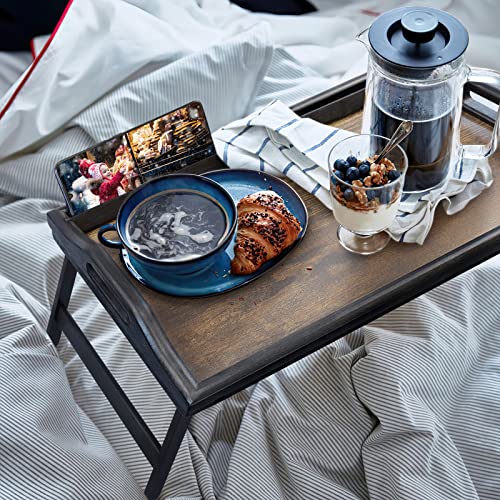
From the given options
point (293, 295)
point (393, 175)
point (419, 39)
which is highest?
point (419, 39)

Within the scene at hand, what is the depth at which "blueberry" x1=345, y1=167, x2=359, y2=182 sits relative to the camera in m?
0.96

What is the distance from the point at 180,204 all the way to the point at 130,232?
80mm

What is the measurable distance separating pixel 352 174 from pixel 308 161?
0.62 feet

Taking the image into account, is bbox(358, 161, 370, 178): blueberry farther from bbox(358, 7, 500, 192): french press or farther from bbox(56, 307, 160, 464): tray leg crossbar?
bbox(56, 307, 160, 464): tray leg crossbar

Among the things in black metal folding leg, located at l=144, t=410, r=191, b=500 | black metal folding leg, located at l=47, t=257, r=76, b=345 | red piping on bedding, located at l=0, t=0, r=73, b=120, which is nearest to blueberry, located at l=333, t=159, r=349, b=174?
black metal folding leg, located at l=144, t=410, r=191, b=500

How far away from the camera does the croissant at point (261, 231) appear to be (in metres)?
0.99

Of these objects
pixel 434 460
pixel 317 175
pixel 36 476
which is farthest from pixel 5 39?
pixel 434 460

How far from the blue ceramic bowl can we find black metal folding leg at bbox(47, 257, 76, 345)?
19 cm

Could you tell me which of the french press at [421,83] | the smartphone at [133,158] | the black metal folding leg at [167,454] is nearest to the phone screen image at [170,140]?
the smartphone at [133,158]

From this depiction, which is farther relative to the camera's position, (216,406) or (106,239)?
(216,406)

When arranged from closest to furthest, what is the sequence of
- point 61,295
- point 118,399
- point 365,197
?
point 365,197 → point 118,399 → point 61,295

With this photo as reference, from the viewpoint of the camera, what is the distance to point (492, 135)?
1.10 meters

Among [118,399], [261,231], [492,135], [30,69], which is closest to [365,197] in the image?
[261,231]

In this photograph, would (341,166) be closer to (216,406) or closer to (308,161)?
(308,161)
